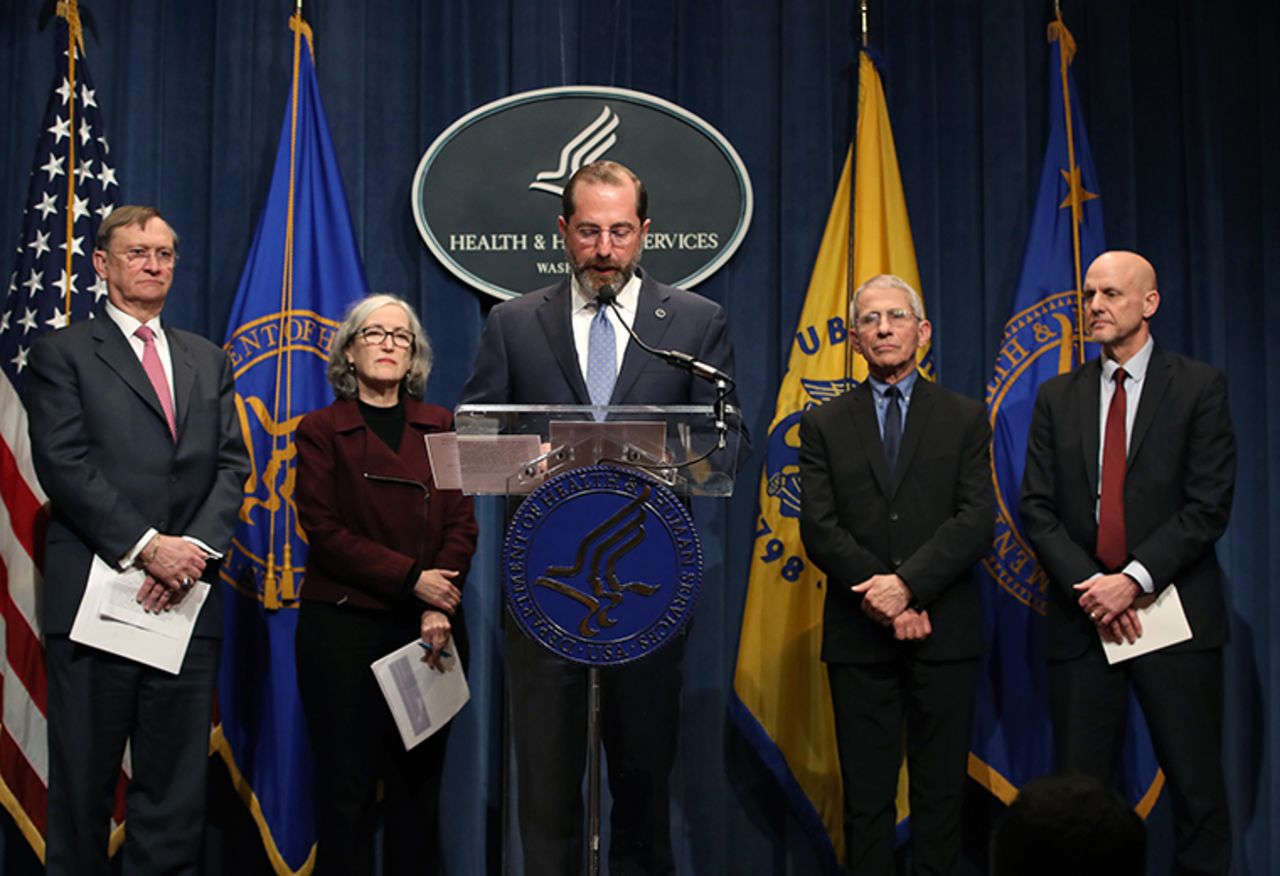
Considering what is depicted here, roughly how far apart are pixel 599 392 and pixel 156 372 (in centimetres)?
141

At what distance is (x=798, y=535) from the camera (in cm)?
415

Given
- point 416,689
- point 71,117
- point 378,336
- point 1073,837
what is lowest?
point 416,689

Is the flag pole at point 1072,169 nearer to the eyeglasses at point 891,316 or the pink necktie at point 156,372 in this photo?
the eyeglasses at point 891,316

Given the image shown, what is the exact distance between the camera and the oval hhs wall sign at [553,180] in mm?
4359

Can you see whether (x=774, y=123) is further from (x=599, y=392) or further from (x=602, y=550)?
(x=602, y=550)

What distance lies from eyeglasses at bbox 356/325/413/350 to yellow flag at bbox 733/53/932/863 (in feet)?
3.88

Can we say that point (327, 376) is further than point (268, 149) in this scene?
No

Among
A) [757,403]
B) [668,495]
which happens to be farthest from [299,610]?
[668,495]

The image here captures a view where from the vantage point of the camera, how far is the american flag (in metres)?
3.85

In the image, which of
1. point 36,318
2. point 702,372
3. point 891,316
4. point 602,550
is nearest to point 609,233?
point 702,372

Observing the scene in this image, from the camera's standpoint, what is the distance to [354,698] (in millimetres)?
3559

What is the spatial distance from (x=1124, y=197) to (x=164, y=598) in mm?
3213

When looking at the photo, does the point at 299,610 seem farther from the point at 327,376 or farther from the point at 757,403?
the point at 757,403

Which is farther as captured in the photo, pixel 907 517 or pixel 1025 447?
pixel 1025 447
